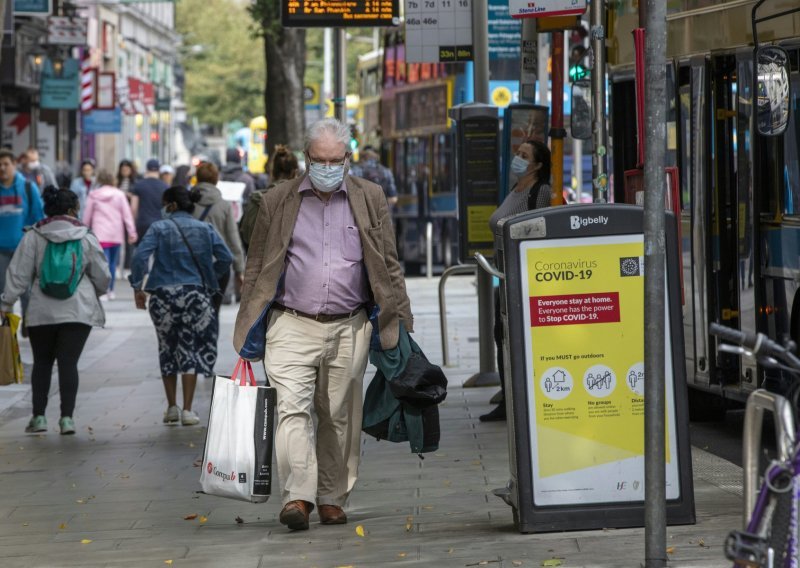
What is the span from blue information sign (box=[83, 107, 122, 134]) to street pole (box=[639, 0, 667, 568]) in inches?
1402

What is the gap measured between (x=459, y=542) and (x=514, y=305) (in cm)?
100

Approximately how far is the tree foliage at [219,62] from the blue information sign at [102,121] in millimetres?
42374

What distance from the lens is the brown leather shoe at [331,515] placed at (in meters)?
7.95

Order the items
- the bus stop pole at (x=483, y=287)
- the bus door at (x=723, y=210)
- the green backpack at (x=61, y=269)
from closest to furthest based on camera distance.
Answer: the bus door at (x=723, y=210)
the green backpack at (x=61, y=269)
the bus stop pole at (x=483, y=287)

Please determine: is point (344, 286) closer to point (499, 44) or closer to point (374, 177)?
point (499, 44)

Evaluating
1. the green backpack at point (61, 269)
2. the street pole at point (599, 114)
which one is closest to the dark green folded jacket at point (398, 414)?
the street pole at point (599, 114)

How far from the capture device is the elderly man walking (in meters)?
7.73

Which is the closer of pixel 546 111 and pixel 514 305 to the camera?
pixel 514 305

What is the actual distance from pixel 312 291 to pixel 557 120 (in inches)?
173

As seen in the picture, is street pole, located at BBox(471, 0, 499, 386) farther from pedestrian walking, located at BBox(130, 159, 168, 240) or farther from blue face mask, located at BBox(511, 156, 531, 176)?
pedestrian walking, located at BBox(130, 159, 168, 240)

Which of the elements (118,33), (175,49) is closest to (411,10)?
(118,33)

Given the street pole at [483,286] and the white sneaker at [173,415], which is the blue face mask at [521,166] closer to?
the street pole at [483,286]

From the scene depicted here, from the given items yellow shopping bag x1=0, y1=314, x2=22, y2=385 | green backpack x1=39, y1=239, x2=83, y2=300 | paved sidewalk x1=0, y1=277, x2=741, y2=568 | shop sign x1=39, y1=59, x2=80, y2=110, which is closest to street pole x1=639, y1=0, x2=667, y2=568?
paved sidewalk x1=0, y1=277, x2=741, y2=568

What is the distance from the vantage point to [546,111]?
12383mm
